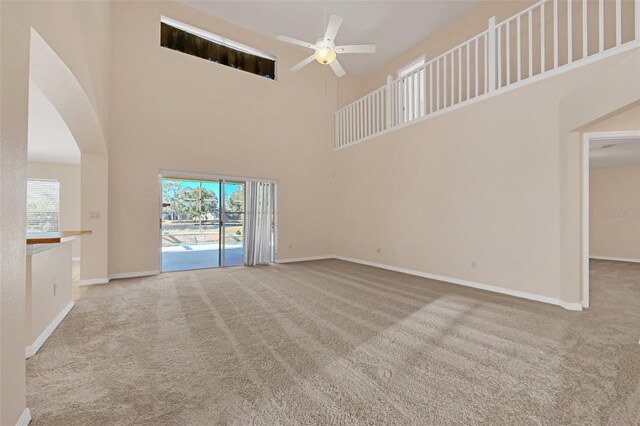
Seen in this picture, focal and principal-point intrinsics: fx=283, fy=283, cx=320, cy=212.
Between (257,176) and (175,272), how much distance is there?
2657mm

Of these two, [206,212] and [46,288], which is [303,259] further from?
[46,288]

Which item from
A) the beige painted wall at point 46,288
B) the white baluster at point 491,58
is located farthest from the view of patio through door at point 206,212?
the white baluster at point 491,58

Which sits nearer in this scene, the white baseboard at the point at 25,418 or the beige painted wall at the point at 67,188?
the white baseboard at the point at 25,418

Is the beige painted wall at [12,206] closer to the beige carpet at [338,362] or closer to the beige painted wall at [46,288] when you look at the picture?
the beige carpet at [338,362]

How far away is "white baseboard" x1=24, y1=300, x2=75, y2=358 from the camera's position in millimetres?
2290

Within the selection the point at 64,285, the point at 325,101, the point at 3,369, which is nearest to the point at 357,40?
the point at 325,101

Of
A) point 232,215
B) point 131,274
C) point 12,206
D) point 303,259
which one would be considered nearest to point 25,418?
point 12,206

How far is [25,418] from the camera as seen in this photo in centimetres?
151

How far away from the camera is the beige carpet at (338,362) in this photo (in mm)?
1638

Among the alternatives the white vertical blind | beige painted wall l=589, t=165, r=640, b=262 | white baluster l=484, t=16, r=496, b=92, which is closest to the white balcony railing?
white baluster l=484, t=16, r=496, b=92

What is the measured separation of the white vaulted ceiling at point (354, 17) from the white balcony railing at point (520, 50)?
1.09m

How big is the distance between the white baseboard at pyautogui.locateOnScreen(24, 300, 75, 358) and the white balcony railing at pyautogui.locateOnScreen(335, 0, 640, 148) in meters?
5.97

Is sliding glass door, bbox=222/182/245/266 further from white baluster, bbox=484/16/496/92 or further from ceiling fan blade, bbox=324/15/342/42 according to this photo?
white baluster, bbox=484/16/496/92

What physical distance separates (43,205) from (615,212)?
52.7ft
